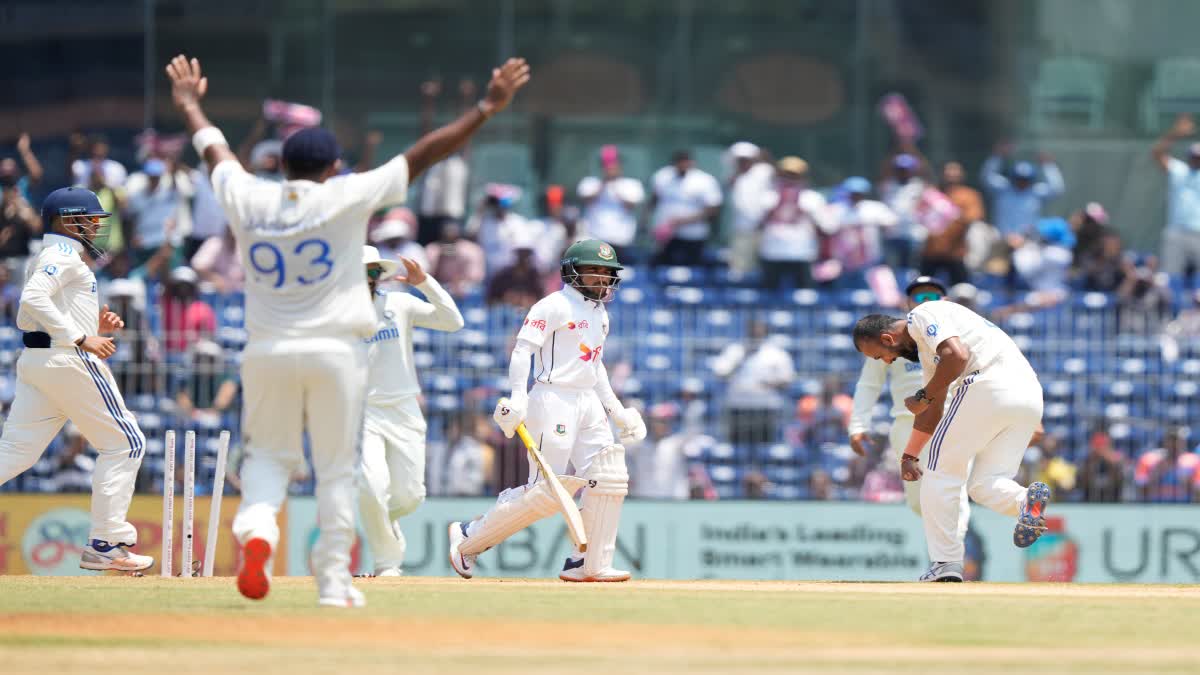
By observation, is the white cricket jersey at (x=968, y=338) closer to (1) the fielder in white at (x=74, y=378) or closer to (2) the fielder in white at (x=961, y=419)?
(2) the fielder in white at (x=961, y=419)

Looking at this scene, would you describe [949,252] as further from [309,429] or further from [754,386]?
[309,429]

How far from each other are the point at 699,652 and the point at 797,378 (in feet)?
40.1

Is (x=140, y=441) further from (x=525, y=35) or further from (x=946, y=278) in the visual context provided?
(x=525, y=35)

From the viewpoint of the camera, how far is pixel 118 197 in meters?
23.3

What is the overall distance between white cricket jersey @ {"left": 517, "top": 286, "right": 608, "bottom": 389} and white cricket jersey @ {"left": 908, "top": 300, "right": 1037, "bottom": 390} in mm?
1925

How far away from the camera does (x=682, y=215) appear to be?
24.6 metres

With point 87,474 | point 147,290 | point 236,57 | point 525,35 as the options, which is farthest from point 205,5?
point 87,474

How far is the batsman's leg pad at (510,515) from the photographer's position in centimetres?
1230

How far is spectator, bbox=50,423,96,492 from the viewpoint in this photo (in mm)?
19391

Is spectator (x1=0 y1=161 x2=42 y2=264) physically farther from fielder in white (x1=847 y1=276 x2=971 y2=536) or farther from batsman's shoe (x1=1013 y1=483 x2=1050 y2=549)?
batsman's shoe (x1=1013 y1=483 x2=1050 y2=549)

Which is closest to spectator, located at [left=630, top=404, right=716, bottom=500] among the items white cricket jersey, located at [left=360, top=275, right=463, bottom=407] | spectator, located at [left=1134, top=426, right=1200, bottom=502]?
spectator, located at [left=1134, top=426, right=1200, bottom=502]

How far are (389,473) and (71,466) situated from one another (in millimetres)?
6958

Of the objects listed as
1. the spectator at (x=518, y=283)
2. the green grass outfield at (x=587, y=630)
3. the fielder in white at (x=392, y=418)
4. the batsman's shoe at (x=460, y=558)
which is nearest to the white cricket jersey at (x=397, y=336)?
the fielder in white at (x=392, y=418)

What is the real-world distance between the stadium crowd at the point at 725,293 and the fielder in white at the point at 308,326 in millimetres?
8477
